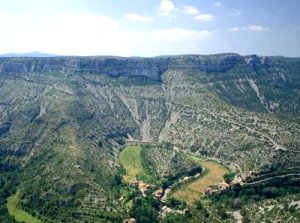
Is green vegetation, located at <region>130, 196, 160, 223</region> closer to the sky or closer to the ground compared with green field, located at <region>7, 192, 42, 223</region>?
closer to the sky

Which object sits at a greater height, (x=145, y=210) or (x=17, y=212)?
(x=145, y=210)

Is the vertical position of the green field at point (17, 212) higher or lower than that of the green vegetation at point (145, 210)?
lower

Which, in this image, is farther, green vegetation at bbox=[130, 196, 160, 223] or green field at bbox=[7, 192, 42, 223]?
green field at bbox=[7, 192, 42, 223]

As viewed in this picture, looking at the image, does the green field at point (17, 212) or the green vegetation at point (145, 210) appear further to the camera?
the green field at point (17, 212)

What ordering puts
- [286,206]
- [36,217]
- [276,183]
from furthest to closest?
[276,183], [36,217], [286,206]

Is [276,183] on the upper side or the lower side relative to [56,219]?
upper

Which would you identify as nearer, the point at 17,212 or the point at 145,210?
the point at 145,210

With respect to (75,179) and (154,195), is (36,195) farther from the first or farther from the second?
(154,195)

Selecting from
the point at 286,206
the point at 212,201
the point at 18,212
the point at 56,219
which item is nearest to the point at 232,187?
the point at 212,201
